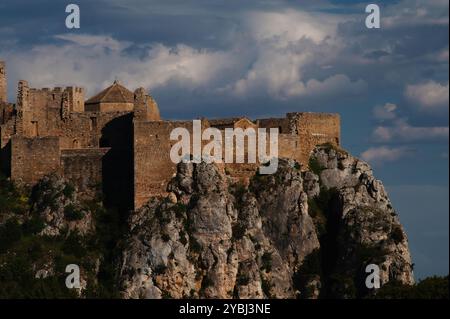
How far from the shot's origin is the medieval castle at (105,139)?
124438 millimetres

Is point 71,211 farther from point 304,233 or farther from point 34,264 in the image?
point 304,233

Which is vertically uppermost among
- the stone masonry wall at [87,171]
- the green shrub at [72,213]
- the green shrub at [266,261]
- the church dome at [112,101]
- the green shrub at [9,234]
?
the church dome at [112,101]

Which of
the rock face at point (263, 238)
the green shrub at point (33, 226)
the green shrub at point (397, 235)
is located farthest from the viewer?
the green shrub at point (397, 235)

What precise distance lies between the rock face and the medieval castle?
5.25 feet

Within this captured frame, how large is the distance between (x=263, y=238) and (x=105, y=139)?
1262 centimetres

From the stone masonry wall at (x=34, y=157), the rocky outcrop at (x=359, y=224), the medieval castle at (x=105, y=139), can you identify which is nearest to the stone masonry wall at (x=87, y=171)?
the medieval castle at (x=105, y=139)

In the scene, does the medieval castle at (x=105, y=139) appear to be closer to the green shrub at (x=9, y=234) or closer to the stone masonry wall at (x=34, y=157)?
the stone masonry wall at (x=34, y=157)

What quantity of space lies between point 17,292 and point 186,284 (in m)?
10.7

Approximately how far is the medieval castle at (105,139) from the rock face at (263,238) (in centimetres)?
160

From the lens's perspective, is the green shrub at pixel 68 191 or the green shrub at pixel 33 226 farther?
the green shrub at pixel 68 191

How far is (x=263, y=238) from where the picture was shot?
126312 millimetres

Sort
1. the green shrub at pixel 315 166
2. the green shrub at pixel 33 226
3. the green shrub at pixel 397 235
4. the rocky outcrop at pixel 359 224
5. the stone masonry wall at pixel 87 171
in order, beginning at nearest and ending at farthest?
1. the green shrub at pixel 33 226
2. the rocky outcrop at pixel 359 224
3. the stone masonry wall at pixel 87 171
4. the green shrub at pixel 397 235
5. the green shrub at pixel 315 166

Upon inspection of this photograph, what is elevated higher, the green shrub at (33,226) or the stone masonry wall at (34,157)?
the stone masonry wall at (34,157)

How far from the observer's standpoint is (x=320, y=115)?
5231 inches
